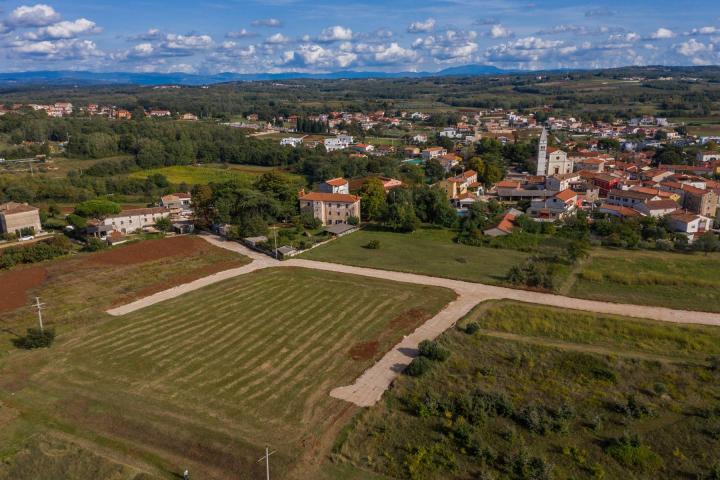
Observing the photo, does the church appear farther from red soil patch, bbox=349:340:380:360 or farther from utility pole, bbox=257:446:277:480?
utility pole, bbox=257:446:277:480

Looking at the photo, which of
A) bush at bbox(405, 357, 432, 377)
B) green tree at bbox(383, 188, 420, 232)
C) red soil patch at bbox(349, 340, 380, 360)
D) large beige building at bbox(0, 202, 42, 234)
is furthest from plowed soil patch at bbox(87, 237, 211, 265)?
bush at bbox(405, 357, 432, 377)

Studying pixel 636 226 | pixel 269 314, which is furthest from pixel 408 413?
pixel 636 226

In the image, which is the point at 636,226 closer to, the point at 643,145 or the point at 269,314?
the point at 269,314

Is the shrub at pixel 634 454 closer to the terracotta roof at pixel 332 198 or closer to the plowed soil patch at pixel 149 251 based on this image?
the plowed soil patch at pixel 149 251

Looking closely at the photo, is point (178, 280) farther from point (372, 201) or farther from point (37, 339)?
point (372, 201)

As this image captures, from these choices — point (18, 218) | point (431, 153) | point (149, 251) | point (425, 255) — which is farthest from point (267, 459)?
point (431, 153)
